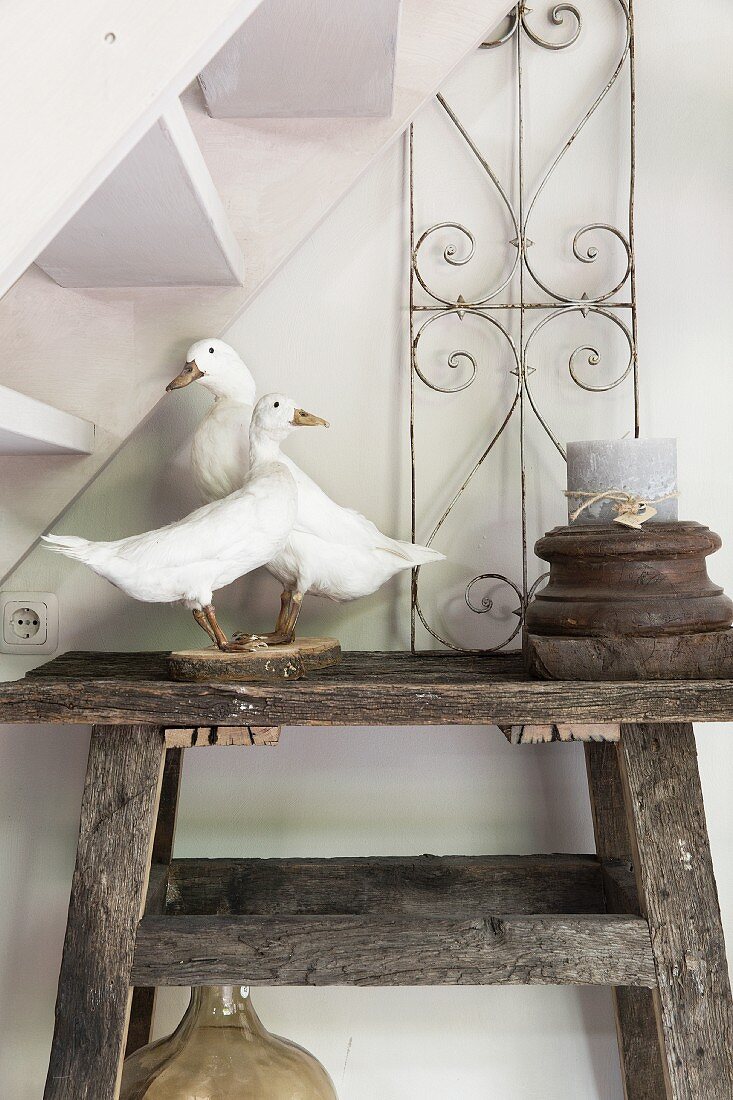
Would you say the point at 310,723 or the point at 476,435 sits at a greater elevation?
the point at 476,435

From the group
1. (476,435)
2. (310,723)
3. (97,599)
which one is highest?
(476,435)

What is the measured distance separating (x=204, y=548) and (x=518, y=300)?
0.49 metres

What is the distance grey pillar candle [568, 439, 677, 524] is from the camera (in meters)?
0.78

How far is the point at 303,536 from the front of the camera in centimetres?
82

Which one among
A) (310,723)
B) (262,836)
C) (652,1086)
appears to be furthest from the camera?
(262,836)

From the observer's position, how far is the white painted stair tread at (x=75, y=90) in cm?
43

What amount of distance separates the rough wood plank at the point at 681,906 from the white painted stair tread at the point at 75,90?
1.79 feet

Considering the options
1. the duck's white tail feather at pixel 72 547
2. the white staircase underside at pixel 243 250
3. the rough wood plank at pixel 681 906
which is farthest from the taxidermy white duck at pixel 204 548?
the rough wood plank at pixel 681 906

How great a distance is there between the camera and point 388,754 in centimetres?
101

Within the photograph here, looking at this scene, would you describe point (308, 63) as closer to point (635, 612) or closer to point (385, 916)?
point (635, 612)

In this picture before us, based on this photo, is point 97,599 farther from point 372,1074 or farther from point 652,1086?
point 652,1086

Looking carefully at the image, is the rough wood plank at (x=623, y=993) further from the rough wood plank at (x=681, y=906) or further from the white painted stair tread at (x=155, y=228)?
the white painted stair tread at (x=155, y=228)

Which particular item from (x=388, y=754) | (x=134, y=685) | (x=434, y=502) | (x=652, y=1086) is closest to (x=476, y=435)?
(x=434, y=502)

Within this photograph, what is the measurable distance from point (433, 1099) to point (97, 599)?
25.4 inches
